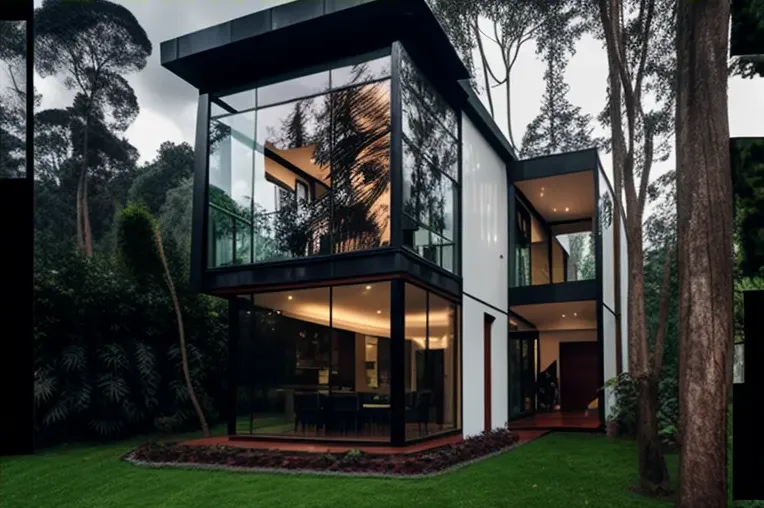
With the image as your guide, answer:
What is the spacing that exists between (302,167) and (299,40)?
2071mm

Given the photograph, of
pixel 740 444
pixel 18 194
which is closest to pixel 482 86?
pixel 740 444

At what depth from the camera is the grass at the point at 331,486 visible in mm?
7762

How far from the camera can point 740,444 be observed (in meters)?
5.31

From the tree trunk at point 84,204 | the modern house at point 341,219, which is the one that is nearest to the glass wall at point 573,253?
the modern house at point 341,219

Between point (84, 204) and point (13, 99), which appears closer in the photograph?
point (13, 99)

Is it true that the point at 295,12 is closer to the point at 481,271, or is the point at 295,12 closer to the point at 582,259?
the point at 481,271

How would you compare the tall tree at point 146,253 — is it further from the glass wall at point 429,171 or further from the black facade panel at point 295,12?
the glass wall at point 429,171

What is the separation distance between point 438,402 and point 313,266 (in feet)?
10.5

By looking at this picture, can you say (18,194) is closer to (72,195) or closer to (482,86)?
(482,86)

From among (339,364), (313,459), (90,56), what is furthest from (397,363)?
(90,56)

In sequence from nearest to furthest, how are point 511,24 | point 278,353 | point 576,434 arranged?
point 278,353 < point 576,434 < point 511,24

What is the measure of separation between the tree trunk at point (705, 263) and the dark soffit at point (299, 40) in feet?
17.5

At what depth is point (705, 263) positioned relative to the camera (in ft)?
20.3

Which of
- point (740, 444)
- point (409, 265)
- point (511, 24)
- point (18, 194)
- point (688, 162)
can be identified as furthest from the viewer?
point (511, 24)
